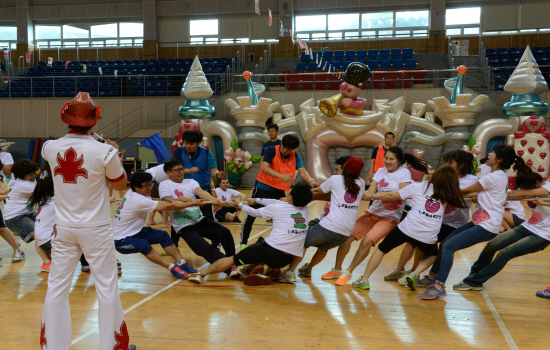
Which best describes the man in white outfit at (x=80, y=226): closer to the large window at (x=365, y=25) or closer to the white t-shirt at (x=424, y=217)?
the white t-shirt at (x=424, y=217)

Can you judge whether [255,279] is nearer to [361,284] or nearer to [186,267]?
[186,267]

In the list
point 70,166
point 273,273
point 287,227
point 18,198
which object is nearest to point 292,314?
point 287,227

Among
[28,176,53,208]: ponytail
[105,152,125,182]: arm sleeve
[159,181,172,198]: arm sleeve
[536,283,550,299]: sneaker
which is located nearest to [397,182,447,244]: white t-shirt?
[536,283,550,299]: sneaker

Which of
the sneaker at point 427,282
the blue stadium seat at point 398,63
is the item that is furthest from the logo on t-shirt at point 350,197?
the blue stadium seat at point 398,63

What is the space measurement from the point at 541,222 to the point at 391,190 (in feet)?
4.39

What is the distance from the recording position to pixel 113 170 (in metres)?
2.85

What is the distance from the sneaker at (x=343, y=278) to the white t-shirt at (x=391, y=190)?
71cm

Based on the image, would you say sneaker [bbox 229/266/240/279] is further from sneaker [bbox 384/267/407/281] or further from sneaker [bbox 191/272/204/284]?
sneaker [bbox 384/267/407/281]

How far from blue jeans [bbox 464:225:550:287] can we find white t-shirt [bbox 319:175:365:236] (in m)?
1.21

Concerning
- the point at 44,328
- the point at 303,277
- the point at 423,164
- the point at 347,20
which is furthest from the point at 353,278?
the point at 347,20

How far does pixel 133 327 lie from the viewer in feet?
11.6

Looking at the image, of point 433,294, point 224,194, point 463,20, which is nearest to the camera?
point 433,294

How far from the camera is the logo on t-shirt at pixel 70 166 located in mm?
2822

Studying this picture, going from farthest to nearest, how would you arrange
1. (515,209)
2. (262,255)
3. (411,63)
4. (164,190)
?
(411,63), (515,209), (164,190), (262,255)
